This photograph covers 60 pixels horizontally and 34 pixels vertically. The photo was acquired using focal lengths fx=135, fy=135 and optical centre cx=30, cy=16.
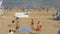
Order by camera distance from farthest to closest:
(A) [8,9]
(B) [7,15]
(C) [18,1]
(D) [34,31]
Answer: (C) [18,1], (A) [8,9], (B) [7,15], (D) [34,31]

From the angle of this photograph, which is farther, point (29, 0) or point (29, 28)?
point (29, 0)

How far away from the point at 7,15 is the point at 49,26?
2.64ft

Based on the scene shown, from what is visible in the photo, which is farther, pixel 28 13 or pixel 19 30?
pixel 28 13

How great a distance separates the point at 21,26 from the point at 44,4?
103 cm

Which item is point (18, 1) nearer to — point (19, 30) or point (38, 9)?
point (38, 9)

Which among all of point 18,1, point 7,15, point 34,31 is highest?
point 18,1

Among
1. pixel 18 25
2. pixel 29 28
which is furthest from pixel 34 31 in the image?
pixel 18 25

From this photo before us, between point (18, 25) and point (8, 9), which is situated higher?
point (8, 9)

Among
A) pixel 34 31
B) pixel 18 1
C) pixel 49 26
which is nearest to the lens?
pixel 34 31

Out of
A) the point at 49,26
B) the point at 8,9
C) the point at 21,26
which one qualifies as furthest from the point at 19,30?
the point at 8,9

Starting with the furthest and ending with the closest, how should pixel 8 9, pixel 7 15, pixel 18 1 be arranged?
1. pixel 18 1
2. pixel 8 9
3. pixel 7 15

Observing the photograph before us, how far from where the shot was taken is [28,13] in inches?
98.3

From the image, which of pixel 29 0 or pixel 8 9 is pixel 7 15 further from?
pixel 29 0

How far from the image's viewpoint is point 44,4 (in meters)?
2.95
